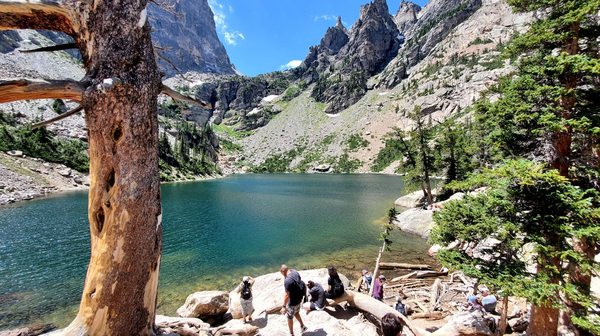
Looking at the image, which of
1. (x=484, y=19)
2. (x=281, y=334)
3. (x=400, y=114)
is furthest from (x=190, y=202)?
(x=484, y=19)

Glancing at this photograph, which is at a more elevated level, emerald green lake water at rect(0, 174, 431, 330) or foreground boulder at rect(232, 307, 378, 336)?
foreground boulder at rect(232, 307, 378, 336)

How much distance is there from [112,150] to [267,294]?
483 inches

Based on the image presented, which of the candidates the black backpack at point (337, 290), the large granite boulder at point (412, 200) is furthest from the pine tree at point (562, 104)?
the large granite boulder at point (412, 200)

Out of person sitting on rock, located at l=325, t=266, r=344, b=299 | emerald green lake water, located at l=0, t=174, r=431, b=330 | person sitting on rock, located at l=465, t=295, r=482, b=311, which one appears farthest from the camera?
emerald green lake water, located at l=0, t=174, r=431, b=330

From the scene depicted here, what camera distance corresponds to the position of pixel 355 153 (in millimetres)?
165125

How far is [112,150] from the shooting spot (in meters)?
3.78

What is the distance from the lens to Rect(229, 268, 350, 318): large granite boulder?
1244 centimetres

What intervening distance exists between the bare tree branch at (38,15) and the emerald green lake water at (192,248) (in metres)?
16.1

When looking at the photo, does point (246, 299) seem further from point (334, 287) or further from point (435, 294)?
point (435, 294)

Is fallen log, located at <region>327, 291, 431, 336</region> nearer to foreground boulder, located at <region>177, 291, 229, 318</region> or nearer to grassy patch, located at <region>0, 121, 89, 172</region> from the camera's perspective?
foreground boulder, located at <region>177, 291, 229, 318</region>

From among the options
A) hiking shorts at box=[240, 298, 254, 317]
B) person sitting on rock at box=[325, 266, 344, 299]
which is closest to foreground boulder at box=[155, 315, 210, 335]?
hiking shorts at box=[240, 298, 254, 317]

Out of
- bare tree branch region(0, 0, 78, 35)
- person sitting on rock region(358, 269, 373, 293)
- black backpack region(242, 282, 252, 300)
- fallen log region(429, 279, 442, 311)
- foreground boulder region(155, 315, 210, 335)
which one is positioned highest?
bare tree branch region(0, 0, 78, 35)

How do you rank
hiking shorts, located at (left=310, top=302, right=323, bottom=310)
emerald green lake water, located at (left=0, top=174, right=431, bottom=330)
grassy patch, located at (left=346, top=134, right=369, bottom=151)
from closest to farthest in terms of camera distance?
hiking shorts, located at (left=310, top=302, right=323, bottom=310), emerald green lake water, located at (left=0, top=174, right=431, bottom=330), grassy patch, located at (left=346, top=134, right=369, bottom=151)

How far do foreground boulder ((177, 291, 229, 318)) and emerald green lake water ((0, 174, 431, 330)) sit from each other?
16.6 feet
